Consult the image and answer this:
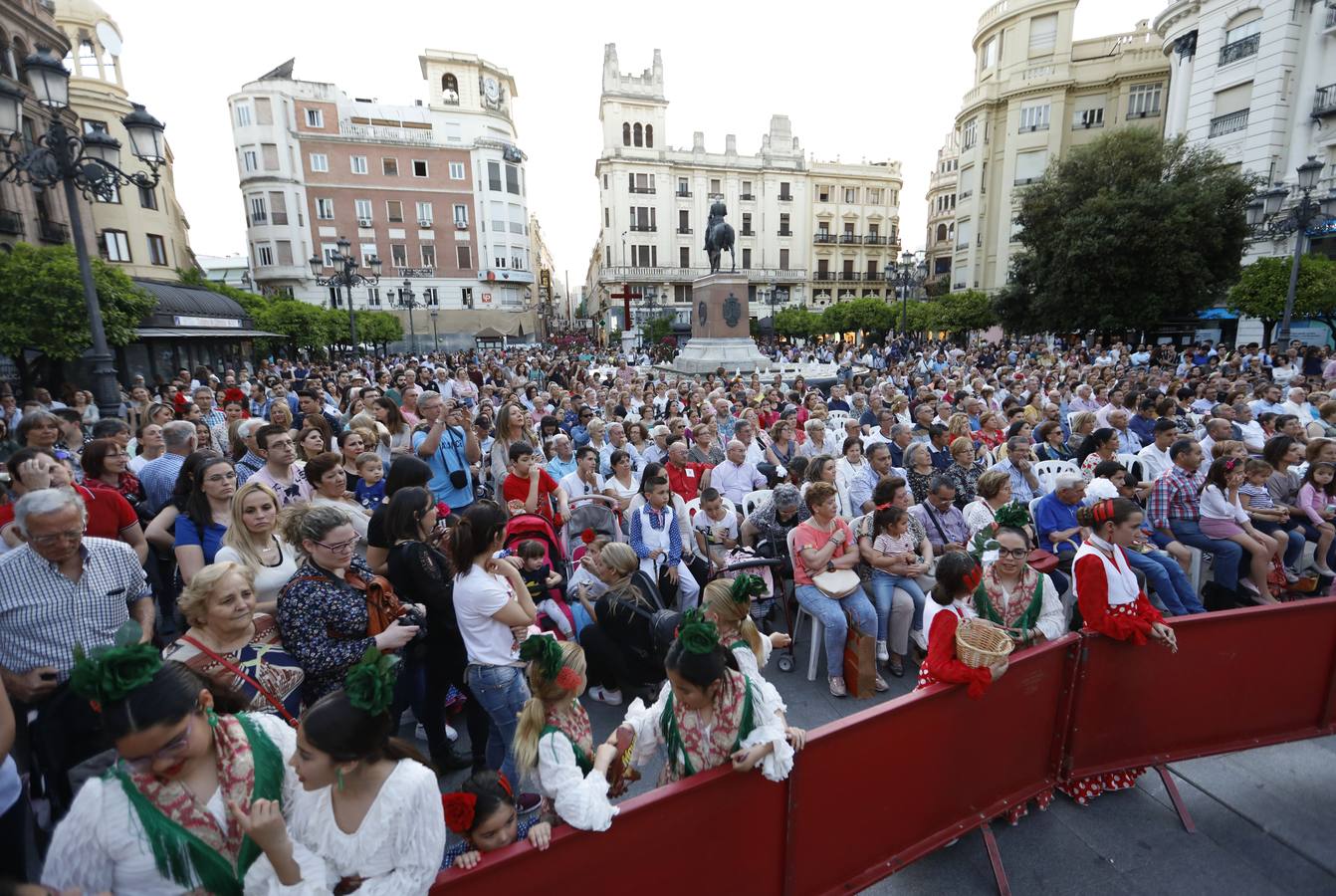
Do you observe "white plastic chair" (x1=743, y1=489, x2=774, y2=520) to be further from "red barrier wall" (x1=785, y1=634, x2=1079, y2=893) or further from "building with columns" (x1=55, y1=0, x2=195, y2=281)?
"building with columns" (x1=55, y1=0, x2=195, y2=281)

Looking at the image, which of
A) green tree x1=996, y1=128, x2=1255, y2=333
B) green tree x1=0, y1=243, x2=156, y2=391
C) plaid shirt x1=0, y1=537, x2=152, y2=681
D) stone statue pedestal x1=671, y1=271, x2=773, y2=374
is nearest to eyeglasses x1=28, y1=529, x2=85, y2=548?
plaid shirt x1=0, y1=537, x2=152, y2=681

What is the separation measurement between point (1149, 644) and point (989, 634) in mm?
1173

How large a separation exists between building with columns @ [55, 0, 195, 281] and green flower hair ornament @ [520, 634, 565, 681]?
37092mm

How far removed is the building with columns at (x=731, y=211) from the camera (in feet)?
185

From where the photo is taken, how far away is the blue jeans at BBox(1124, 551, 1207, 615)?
487 centimetres

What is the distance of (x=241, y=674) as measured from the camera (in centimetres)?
253

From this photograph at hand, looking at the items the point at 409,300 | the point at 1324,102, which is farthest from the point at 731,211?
the point at 1324,102

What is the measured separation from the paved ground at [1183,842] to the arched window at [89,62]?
43.1m

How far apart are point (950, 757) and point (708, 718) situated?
1.28 metres

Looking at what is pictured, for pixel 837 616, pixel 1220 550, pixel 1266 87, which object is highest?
pixel 1266 87

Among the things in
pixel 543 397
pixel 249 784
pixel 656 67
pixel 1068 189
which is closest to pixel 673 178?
pixel 656 67

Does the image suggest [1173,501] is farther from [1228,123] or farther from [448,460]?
[1228,123]

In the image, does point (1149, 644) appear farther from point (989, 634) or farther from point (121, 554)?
point (121, 554)

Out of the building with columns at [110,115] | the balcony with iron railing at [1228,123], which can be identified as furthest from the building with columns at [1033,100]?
the building with columns at [110,115]
